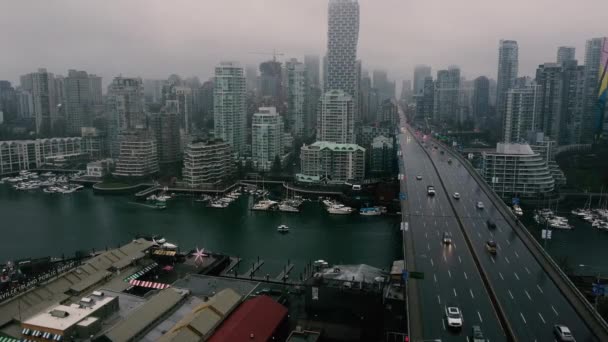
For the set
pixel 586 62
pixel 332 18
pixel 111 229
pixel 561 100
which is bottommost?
pixel 111 229

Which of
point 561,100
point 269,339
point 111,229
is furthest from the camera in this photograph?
point 561,100

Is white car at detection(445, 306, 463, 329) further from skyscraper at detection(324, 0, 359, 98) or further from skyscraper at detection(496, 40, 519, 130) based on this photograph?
skyscraper at detection(496, 40, 519, 130)

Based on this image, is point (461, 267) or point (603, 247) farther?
point (603, 247)

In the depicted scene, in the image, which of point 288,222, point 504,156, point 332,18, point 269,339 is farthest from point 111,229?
point 332,18

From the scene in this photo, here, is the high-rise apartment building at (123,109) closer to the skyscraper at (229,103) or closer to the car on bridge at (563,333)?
the skyscraper at (229,103)

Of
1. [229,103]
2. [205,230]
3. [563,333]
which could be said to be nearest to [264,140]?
[229,103]

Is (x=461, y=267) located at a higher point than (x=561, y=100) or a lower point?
lower

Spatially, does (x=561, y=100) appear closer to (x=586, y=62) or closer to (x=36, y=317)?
(x=586, y=62)

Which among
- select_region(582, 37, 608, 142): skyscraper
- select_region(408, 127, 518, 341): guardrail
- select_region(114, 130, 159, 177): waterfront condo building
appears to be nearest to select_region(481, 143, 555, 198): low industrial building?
select_region(582, 37, 608, 142): skyscraper
